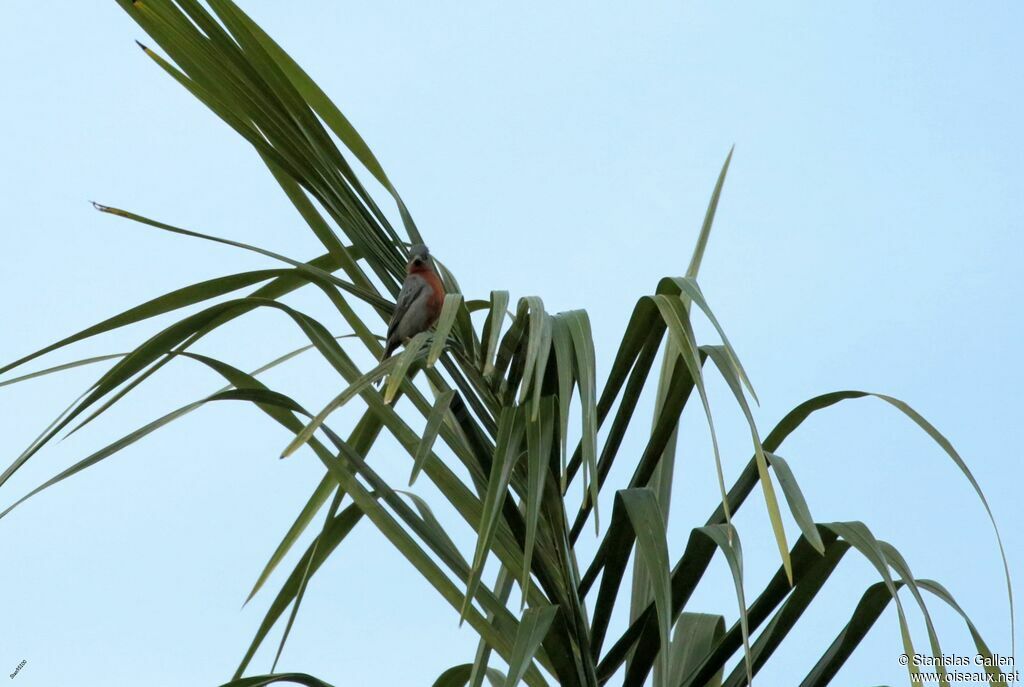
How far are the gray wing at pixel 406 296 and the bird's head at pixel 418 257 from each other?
0.02 meters

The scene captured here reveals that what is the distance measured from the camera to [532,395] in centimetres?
140

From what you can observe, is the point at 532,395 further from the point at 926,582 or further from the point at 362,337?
the point at 926,582

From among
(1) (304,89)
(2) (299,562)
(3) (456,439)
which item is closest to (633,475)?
(3) (456,439)

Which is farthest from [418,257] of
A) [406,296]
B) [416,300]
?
[416,300]

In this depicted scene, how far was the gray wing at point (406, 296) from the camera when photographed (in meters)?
1.76

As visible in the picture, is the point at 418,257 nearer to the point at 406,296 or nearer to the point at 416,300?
the point at 406,296

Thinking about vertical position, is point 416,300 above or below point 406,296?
above

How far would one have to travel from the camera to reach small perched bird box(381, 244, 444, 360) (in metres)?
1.77

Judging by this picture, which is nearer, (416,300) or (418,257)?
(418,257)

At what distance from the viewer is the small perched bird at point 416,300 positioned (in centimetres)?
177

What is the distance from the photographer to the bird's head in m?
1.73

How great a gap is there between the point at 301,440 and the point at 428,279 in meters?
1.09

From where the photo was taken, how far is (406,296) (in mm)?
1852

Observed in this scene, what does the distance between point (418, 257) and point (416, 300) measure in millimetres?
301
